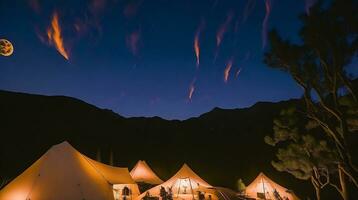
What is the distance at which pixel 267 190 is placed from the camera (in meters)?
17.9

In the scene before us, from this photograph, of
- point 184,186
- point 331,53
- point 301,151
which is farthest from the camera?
point 184,186

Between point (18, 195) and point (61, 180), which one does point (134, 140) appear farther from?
point (18, 195)

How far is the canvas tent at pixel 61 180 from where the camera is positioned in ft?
33.3

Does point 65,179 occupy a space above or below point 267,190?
above

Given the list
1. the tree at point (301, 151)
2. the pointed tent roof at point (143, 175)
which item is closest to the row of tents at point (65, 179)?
the pointed tent roof at point (143, 175)

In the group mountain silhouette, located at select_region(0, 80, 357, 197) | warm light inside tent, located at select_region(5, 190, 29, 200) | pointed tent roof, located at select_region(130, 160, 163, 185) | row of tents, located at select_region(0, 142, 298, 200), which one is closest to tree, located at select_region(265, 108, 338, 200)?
row of tents, located at select_region(0, 142, 298, 200)

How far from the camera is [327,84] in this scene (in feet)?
35.5

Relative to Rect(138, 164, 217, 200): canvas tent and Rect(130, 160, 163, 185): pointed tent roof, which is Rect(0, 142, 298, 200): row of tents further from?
Rect(130, 160, 163, 185): pointed tent roof

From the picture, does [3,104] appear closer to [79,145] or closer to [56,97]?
[56,97]

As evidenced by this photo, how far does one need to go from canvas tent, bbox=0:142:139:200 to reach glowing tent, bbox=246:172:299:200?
9558 millimetres

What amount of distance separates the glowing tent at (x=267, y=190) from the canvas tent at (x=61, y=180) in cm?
956

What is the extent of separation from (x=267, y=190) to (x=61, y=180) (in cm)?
1221

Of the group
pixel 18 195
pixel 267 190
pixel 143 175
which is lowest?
pixel 267 190

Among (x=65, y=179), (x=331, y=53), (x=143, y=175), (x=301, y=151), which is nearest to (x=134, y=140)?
(x=143, y=175)
